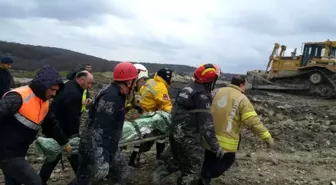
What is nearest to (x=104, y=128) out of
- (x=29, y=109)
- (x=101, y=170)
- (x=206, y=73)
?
(x=101, y=170)

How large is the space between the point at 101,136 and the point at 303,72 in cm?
1974

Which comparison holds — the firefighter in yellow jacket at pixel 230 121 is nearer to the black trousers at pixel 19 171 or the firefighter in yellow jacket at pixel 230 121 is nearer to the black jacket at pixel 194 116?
the black jacket at pixel 194 116

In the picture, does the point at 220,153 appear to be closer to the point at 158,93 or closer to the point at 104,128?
the point at 104,128

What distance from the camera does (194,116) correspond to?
4750 millimetres

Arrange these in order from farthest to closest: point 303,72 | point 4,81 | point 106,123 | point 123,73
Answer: point 303,72 → point 4,81 → point 123,73 → point 106,123

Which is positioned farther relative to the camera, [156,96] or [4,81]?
[4,81]

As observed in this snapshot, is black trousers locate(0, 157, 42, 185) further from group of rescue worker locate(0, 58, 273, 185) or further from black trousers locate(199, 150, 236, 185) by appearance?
black trousers locate(199, 150, 236, 185)

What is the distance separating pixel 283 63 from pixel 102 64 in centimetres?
3434

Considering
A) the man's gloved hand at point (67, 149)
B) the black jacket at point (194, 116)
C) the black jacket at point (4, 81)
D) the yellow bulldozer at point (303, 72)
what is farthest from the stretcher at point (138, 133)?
the yellow bulldozer at point (303, 72)

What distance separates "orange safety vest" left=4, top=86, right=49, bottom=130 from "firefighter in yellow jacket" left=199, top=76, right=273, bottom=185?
217 cm

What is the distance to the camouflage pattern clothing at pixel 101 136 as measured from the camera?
13.1 feet

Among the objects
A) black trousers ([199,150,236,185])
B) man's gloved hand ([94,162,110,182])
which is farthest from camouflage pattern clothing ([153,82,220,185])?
man's gloved hand ([94,162,110,182])

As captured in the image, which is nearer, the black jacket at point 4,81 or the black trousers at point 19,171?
the black trousers at point 19,171

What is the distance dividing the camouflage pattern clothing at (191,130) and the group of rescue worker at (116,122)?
11 mm
